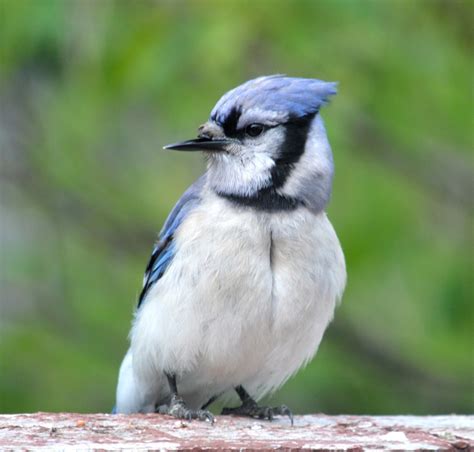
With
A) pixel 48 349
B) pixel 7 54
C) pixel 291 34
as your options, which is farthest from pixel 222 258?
pixel 48 349

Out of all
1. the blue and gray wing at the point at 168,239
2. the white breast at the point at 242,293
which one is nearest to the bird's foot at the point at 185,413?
the white breast at the point at 242,293

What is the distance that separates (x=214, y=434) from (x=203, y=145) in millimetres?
1235

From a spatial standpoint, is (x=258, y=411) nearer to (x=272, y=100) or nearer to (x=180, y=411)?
(x=180, y=411)

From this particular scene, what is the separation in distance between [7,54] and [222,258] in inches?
66.8

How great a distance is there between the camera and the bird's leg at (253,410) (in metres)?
4.52

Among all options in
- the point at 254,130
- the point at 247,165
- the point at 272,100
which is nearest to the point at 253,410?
the point at 247,165

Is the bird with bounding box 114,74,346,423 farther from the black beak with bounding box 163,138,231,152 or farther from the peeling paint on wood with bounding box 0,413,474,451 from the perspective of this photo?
the peeling paint on wood with bounding box 0,413,474,451

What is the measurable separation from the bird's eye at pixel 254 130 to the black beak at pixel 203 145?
0.09 metres

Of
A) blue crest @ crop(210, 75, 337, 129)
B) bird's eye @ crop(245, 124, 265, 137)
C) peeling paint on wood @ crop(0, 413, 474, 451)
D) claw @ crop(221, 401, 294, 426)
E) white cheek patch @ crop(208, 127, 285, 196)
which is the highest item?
blue crest @ crop(210, 75, 337, 129)

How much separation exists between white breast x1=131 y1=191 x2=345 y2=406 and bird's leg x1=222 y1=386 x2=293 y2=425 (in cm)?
13

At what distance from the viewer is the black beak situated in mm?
4496

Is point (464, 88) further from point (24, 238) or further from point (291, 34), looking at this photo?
point (24, 238)

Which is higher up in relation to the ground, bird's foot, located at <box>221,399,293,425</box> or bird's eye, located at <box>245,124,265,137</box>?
bird's eye, located at <box>245,124,265,137</box>

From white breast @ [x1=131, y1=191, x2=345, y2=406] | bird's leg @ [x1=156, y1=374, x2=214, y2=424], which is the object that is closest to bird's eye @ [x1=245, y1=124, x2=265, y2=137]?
white breast @ [x1=131, y1=191, x2=345, y2=406]
